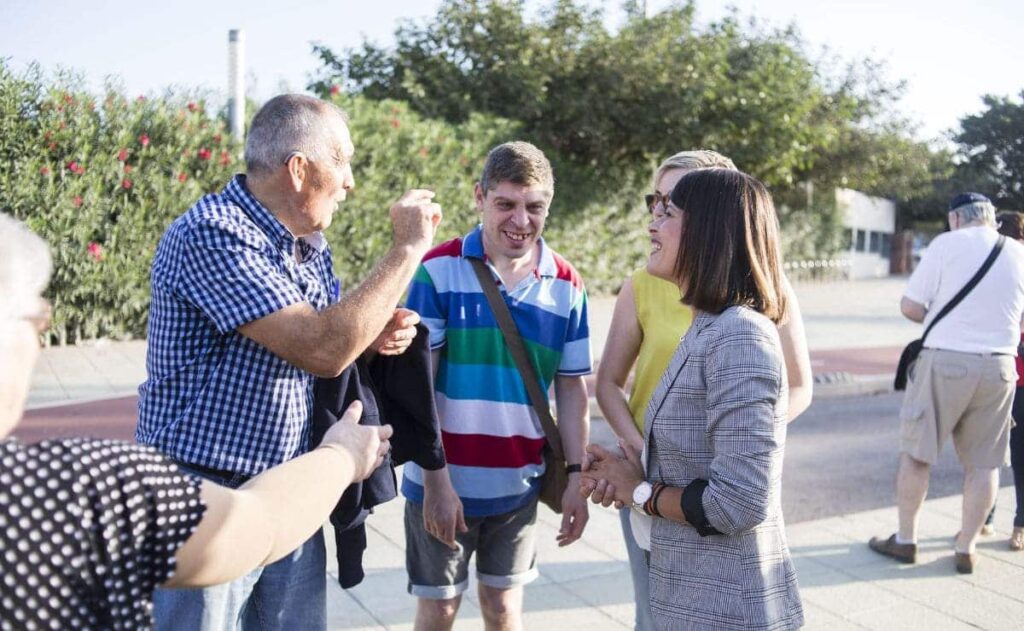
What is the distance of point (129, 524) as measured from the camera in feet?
4.14

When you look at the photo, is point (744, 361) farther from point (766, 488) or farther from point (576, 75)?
point (576, 75)

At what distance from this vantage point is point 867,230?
33.1 meters

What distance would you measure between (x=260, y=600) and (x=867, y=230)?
33856mm

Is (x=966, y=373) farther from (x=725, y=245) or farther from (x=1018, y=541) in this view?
(x=725, y=245)

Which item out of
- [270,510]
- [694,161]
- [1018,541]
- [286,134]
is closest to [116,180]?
[694,161]

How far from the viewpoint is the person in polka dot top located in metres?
1.18

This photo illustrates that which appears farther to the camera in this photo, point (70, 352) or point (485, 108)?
point (485, 108)

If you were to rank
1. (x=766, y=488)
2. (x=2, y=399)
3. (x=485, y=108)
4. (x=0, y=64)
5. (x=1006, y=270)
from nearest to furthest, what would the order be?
(x=2, y=399), (x=766, y=488), (x=1006, y=270), (x=0, y=64), (x=485, y=108)

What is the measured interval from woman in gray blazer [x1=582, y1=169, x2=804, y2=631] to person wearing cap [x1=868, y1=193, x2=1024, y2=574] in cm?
304

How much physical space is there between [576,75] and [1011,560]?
13548 mm

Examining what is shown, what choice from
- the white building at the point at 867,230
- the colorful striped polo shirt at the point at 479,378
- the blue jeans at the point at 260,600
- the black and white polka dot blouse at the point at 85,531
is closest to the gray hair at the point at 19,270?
the black and white polka dot blouse at the point at 85,531

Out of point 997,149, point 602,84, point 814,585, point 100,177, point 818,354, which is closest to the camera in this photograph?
point 814,585

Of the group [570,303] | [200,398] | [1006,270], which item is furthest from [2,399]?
[1006,270]

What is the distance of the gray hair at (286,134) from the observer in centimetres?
221
